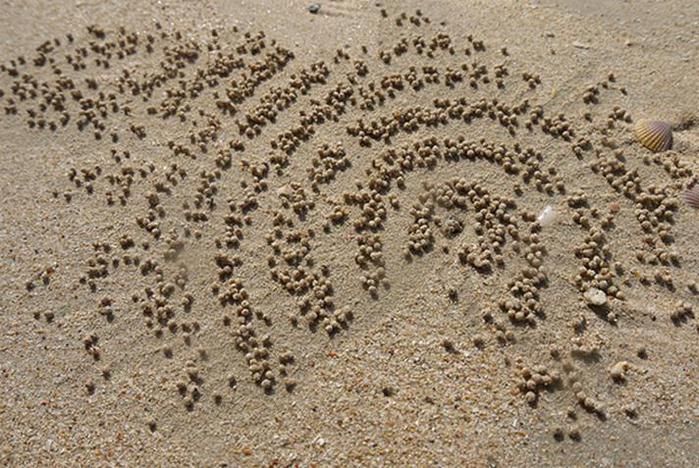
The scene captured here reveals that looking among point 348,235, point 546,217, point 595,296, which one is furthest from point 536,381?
point 348,235

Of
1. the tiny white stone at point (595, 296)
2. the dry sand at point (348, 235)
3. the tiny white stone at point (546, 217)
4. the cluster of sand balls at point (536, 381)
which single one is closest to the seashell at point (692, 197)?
the dry sand at point (348, 235)

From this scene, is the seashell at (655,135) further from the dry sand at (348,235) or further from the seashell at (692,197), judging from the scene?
the seashell at (692,197)

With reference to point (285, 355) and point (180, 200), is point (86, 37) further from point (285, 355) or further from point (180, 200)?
point (285, 355)

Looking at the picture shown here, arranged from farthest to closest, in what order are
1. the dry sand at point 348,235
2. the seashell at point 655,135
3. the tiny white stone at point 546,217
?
the seashell at point 655,135 → the tiny white stone at point 546,217 → the dry sand at point 348,235

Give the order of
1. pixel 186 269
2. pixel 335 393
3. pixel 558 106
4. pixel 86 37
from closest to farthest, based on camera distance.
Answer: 1. pixel 335 393
2. pixel 186 269
3. pixel 558 106
4. pixel 86 37

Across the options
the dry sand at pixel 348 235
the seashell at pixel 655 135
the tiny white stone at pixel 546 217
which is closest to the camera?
the dry sand at pixel 348 235

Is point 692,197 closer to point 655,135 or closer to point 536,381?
point 655,135

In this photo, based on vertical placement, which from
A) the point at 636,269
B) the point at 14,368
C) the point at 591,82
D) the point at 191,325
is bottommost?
the point at 14,368

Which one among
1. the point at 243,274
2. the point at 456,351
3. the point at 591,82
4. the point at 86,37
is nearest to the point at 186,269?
the point at 243,274
